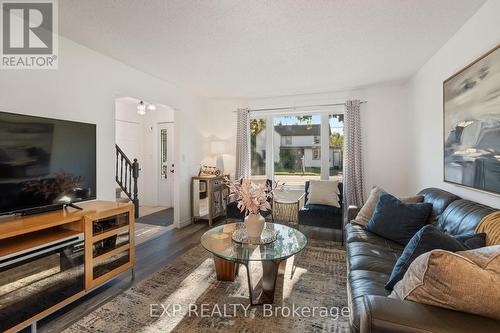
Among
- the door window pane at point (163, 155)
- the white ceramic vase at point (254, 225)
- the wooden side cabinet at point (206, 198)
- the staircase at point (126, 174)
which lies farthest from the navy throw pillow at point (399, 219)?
the door window pane at point (163, 155)

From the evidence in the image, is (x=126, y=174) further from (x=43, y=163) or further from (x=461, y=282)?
(x=461, y=282)

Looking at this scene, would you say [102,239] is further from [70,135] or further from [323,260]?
[323,260]

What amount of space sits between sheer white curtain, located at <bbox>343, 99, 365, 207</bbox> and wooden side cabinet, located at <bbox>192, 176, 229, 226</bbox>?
2277 millimetres

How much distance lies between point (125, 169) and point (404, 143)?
5201 millimetres

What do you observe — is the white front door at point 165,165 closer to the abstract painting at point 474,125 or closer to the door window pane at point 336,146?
the door window pane at point 336,146

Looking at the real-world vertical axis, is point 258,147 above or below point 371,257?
above

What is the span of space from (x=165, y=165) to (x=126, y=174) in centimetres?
93

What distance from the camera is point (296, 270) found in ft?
8.51

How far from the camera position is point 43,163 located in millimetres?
1977

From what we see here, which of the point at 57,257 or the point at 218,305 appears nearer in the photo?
the point at 57,257

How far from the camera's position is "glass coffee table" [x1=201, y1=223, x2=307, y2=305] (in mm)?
1937

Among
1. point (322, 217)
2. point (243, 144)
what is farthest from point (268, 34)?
point (243, 144)

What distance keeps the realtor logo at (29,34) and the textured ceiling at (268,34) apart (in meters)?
0.12

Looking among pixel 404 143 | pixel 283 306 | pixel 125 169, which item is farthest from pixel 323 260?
pixel 125 169
